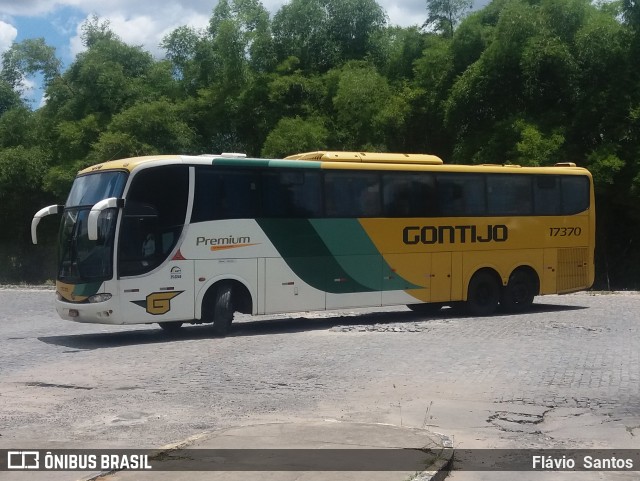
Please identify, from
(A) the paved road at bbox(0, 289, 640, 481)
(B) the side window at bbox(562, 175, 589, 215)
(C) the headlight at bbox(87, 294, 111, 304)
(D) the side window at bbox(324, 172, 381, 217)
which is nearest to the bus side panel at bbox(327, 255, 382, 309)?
(A) the paved road at bbox(0, 289, 640, 481)

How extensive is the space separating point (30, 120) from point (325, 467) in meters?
38.1

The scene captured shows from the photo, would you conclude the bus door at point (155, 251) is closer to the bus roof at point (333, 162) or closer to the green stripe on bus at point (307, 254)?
the bus roof at point (333, 162)

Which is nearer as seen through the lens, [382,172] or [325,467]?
[325,467]

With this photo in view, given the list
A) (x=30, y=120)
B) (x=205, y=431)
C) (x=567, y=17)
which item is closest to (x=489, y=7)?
(x=567, y=17)

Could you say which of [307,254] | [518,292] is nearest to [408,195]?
[307,254]

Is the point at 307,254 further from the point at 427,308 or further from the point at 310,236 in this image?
the point at 427,308

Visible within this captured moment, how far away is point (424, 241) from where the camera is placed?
1928 cm

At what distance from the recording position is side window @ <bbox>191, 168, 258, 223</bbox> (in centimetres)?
Result: 1627

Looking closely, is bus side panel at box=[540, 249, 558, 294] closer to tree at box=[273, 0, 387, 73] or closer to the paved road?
the paved road

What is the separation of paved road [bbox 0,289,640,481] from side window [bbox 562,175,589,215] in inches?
133

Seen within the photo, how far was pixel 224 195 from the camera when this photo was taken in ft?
54.4

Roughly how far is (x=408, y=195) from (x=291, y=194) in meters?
2.88

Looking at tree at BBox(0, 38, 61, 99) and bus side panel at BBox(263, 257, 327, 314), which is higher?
tree at BBox(0, 38, 61, 99)

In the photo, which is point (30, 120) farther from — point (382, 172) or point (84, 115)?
point (382, 172)
